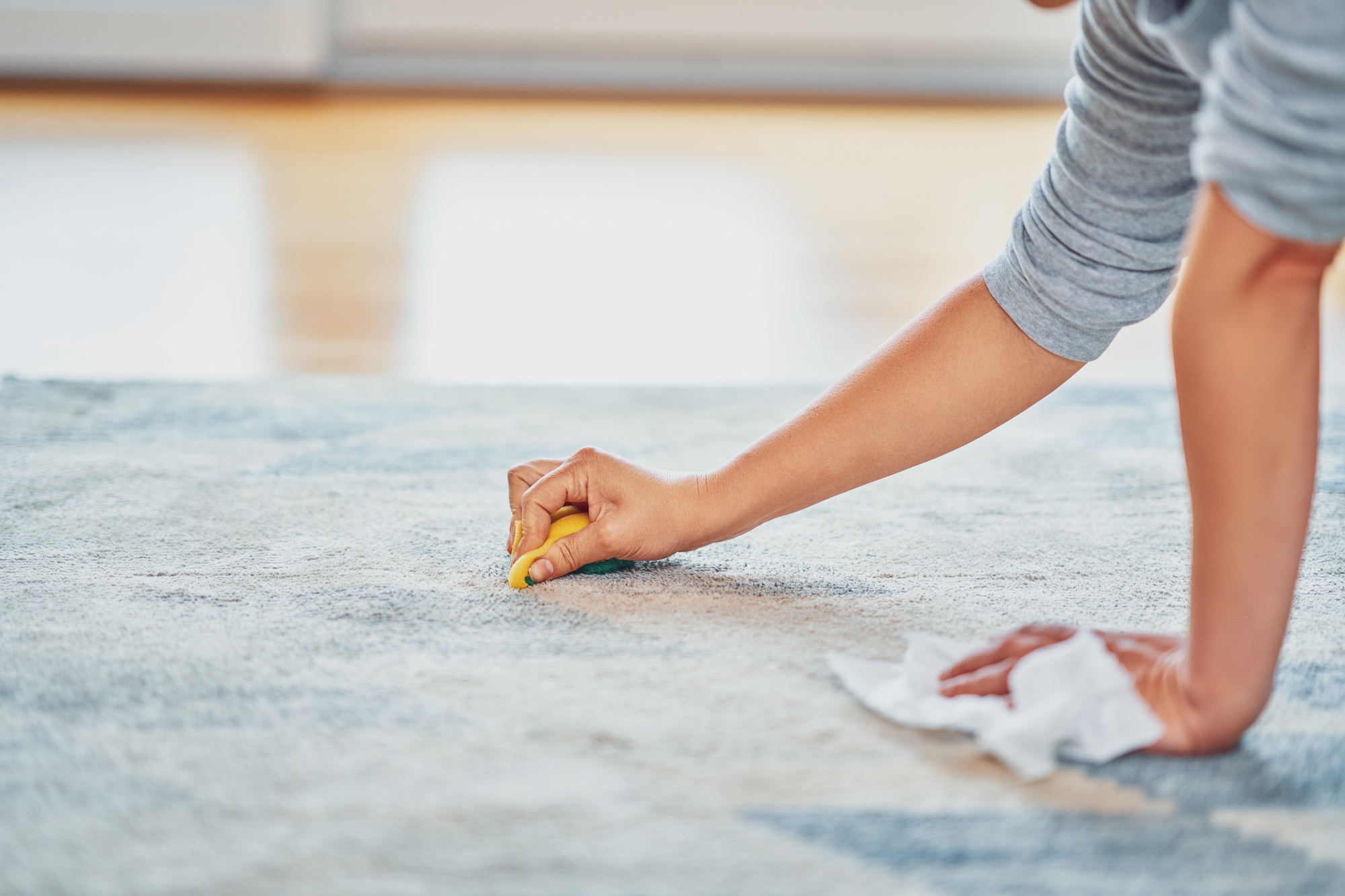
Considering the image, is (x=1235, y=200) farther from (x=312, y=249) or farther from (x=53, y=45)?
(x=53, y=45)

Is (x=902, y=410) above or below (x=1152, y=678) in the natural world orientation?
above

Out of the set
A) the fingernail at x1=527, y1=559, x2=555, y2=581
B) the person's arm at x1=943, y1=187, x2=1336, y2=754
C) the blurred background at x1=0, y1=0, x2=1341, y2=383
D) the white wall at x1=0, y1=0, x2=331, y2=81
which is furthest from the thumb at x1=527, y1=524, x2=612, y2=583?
the white wall at x1=0, y1=0, x2=331, y2=81

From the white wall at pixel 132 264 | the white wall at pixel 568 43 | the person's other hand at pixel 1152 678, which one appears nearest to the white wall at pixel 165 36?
the white wall at pixel 568 43

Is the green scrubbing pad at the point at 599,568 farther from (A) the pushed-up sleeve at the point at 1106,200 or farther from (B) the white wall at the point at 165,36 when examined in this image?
(B) the white wall at the point at 165,36

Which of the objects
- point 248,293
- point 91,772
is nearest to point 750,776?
point 91,772

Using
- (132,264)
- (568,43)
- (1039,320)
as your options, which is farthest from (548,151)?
(1039,320)

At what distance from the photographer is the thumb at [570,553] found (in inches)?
33.9

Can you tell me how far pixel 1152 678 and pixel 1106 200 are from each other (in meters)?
0.26

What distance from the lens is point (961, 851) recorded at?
57 centimetres

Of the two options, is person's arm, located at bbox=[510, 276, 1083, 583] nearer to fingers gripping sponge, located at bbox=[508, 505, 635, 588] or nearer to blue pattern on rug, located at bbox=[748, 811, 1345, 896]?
fingers gripping sponge, located at bbox=[508, 505, 635, 588]

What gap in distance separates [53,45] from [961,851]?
385 cm

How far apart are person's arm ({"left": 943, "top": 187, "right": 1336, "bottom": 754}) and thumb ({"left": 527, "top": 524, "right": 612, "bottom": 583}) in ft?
1.21

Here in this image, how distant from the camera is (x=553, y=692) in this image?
28.1 inches

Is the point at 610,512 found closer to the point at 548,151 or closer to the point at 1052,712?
the point at 1052,712
